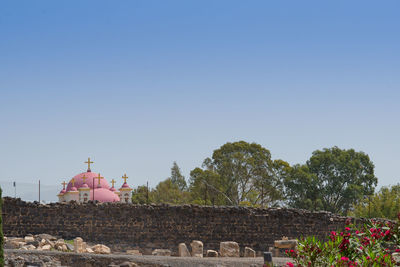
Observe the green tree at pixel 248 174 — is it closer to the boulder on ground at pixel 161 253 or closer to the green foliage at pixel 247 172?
the green foliage at pixel 247 172

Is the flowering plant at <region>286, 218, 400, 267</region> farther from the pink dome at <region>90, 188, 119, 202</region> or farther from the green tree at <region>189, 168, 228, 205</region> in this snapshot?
the green tree at <region>189, 168, 228, 205</region>

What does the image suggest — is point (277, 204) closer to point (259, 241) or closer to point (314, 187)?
point (314, 187)

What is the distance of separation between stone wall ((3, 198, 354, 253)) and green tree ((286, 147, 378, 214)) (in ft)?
83.7

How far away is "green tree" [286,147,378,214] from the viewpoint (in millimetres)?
48000

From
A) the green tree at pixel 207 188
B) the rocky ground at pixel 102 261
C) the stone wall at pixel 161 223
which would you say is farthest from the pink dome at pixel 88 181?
the rocky ground at pixel 102 261

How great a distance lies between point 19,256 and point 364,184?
133 ft

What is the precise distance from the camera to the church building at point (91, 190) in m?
40.8

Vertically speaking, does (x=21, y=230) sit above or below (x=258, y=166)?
below

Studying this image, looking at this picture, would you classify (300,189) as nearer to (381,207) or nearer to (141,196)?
(381,207)

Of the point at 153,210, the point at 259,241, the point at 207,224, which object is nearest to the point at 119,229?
the point at 153,210

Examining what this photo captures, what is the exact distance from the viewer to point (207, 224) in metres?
22.5

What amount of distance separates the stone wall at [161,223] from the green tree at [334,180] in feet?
83.7

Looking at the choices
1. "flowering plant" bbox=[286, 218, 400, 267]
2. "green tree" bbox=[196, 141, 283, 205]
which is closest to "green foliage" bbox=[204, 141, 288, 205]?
"green tree" bbox=[196, 141, 283, 205]

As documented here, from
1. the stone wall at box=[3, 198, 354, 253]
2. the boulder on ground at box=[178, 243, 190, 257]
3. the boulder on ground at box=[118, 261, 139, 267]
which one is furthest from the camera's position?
the stone wall at box=[3, 198, 354, 253]
